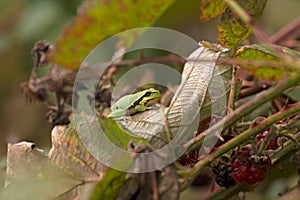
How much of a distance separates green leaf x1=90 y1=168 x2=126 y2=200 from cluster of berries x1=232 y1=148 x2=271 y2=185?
0.25 meters

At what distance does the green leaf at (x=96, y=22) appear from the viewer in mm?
877

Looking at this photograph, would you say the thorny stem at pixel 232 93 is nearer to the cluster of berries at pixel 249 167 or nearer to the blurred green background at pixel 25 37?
the cluster of berries at pixel 249 167

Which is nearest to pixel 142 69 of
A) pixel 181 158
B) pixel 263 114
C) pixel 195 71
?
pixel 263 114

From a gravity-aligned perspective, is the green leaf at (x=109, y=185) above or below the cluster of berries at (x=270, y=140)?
above

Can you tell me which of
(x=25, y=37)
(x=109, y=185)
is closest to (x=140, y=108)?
(x=109, y=185)

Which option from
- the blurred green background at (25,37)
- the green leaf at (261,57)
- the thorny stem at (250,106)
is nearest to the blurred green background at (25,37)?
the blurred green background at (25,37)

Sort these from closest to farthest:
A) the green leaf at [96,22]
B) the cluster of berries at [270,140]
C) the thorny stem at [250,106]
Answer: the thorny stem at [250,106]
the green leaf at [96,22]
the cluster of berries at [270,140]

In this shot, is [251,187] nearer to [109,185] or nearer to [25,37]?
[109,185]

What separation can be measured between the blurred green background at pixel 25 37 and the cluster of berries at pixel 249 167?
1.08 meters

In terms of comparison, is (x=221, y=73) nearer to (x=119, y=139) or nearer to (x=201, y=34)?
(x=119, y=139)

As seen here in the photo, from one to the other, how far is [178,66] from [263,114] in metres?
0.23

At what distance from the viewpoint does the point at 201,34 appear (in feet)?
7.23

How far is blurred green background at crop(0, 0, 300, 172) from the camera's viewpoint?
2088 millimetres

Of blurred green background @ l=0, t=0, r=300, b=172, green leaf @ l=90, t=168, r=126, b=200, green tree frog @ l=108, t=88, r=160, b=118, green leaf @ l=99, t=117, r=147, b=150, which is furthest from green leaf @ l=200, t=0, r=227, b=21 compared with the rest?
blurred green background @ l=0, t=0, r=300, b=172
